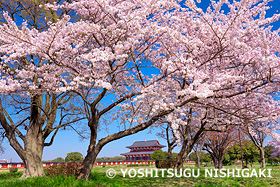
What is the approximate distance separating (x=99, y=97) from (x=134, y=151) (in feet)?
190

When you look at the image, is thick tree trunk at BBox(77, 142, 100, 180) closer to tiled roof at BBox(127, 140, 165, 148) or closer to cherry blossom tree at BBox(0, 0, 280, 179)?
cherry blossom tree at BBox(0, 0, 280, 179)

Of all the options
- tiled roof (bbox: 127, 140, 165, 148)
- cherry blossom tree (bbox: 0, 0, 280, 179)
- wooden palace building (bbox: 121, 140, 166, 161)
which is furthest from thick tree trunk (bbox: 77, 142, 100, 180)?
tiled roof (bbox: 127, 140, 165, 148)

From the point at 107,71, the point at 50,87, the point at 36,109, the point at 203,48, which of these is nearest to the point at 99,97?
the point at 107,71

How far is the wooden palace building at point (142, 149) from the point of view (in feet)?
200

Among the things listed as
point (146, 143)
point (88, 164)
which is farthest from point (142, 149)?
point (88, 164)

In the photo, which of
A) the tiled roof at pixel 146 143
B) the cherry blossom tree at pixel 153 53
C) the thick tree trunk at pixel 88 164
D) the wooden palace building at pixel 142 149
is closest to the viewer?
the cherry blossom tree at pixel 153 53

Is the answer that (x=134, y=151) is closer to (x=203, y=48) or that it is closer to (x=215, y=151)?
(x=215, y=151)

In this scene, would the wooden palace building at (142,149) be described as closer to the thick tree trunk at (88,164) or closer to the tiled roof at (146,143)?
the tiled roof at (146,143)

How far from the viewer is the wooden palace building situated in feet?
200

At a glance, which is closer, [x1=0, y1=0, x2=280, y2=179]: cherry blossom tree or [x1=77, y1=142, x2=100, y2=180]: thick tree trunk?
[x1=0, y1=0, x2=280, y2=179]: cherry blossom tree

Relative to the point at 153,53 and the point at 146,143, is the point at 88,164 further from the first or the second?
the point at 146,143

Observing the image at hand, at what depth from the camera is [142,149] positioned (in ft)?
212

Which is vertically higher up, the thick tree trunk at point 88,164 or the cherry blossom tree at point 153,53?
the cherry blossom tree at point 153,53

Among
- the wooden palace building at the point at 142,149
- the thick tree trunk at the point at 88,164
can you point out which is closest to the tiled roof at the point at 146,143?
the wooden palace building at the point at 142,149
